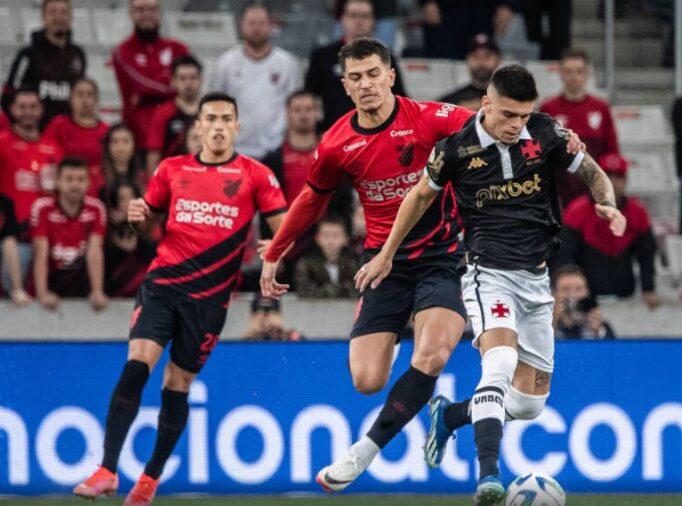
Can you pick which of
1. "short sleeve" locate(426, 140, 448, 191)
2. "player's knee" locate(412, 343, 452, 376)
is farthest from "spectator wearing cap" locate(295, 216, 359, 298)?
"short sleeve" locate(426, 140, 448, 191)

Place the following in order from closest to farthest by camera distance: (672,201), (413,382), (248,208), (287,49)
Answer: (413,382)
(248,208)
(672,201)
(287,49)

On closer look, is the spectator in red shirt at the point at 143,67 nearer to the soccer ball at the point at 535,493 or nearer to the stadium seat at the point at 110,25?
the stadium seat at the point at 110,25

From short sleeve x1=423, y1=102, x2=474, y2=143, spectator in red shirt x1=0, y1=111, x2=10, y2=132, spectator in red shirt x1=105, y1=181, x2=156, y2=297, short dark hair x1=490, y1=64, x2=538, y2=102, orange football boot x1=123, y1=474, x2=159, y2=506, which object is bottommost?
orange football boot x1=123, y1=474, x2=159, y2=506

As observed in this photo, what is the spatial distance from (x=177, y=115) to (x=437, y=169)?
15.1 feet

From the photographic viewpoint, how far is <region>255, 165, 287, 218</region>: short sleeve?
8.96m

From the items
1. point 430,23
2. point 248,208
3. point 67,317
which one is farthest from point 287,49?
point 248,208

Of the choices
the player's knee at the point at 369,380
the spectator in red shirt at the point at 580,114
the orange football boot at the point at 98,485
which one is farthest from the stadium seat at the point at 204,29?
the player's knee at the point at 369,380

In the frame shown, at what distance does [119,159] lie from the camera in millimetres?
11258

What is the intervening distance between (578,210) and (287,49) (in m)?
4.31

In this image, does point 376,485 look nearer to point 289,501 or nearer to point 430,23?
point 289,501

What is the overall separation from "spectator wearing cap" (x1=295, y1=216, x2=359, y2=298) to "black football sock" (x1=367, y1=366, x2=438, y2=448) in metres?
3.01

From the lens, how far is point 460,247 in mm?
8258

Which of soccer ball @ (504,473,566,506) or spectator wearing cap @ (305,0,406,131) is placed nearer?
soccer ball @ (504,473,566,506)

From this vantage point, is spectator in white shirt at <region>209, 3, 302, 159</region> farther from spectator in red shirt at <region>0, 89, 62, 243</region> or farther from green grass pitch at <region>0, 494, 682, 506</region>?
green grass pitch at <region>0, 494, 682, 506</region>
